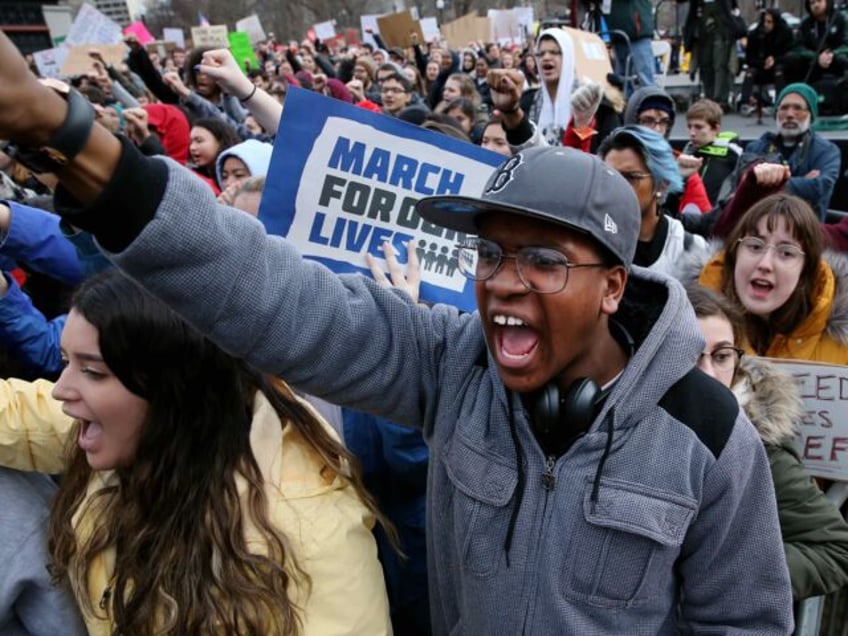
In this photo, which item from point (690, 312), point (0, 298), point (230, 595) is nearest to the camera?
point (690, 312)

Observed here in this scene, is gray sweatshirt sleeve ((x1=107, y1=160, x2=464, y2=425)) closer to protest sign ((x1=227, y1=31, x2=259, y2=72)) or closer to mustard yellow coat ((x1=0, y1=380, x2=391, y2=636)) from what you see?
mustard yellow coat ((x1=0, y1=380, x2=391, y2=636))

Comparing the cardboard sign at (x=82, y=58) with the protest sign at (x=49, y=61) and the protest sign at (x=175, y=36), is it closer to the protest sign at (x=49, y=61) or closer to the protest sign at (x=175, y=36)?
the protest sign at (x=49, y=61)

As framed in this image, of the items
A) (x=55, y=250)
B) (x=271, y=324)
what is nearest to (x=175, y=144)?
(x=55, y=250)

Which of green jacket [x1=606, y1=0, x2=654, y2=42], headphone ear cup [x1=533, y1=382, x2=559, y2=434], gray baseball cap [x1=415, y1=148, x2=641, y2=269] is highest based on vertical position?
green jacket [x1=606, y1=0, x2=654, y2=42]

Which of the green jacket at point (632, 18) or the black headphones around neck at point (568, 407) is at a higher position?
the green jacket at point (632, 18)

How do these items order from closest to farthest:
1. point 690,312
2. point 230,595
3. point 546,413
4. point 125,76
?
1. point 546,413
2. point 690,312
3. point 230,595
4. point 125,76

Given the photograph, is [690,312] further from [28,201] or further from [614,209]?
[28,201]

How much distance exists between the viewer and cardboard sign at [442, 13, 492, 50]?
55.4 ft

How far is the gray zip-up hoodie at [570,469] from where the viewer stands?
1.23 metres

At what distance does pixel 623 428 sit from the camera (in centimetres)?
128

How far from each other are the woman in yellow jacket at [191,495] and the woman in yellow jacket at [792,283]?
1692 millimetres

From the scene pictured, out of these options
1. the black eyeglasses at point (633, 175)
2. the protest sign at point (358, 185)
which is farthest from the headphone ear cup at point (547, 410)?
the black eyeglasses at point (633, 175)

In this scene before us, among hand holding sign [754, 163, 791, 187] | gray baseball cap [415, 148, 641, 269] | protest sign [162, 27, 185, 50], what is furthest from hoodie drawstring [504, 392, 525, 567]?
protest sign [162, 27, 185, 50]

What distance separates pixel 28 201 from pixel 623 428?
320cm
